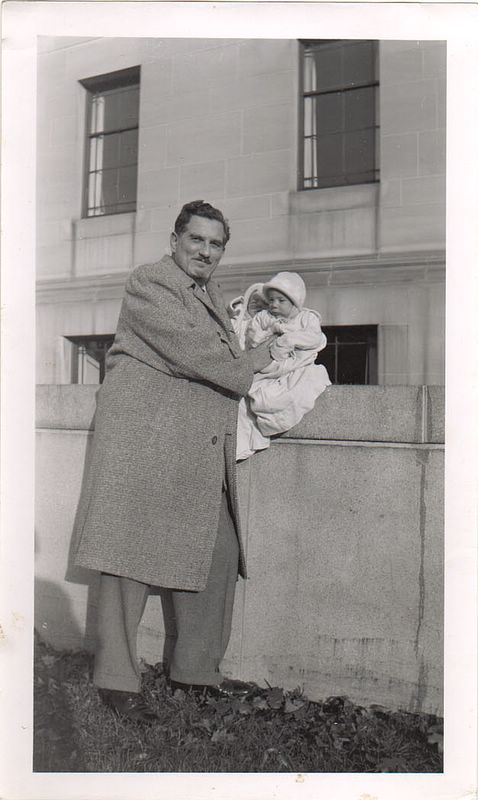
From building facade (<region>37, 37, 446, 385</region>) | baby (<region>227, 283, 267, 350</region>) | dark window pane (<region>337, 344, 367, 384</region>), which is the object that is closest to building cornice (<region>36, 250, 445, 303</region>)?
building facade (<region>37, 37, 446, 385</region>)

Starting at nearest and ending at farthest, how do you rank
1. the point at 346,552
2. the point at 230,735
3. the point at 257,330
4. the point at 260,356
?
the point at 230,735, the point at 346,552, the point at 260,356, the point at 257,330

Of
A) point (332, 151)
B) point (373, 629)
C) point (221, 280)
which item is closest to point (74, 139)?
point (221, 280)

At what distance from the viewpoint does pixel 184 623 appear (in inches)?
123

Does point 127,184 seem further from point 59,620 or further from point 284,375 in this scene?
point 59,620

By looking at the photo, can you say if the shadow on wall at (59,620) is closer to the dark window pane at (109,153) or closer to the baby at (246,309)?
the baby at (246,309)

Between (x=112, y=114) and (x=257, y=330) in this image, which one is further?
(x=112, y=114)

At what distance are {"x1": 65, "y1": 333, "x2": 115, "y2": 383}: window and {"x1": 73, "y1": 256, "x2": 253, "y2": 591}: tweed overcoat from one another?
1867 millimetres

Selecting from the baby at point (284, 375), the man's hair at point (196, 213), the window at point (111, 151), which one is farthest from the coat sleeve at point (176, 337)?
the window at point (111, 151)

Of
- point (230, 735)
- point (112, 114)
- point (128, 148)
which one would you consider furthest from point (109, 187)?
point (230, 735)

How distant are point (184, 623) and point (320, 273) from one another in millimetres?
2571

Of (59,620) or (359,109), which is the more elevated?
Answer: (359,109)

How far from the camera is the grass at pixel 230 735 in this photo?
9.21 feet

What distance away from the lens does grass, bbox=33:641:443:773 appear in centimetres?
281

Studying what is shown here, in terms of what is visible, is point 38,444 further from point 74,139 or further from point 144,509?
point 74,139
